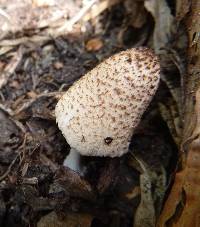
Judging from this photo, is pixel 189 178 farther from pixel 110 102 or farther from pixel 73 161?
pixel 73 161

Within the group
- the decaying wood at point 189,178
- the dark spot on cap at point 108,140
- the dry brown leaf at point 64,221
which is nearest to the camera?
the decaying wood at point 189,178

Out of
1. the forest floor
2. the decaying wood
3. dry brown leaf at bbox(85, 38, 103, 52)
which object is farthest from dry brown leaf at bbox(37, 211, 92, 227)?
dry brown leaf at bbox(85, 38, 103, 52)

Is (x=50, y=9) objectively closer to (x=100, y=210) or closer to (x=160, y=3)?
(x=160, y=3)

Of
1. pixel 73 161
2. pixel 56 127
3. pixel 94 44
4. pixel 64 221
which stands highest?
pixel 94 44

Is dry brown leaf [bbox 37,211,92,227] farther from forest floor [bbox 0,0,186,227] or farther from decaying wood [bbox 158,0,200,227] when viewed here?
decaying wood [bbox 158,0,200,227]

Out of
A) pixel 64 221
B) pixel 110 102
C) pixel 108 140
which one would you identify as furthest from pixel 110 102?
pixel 64 221

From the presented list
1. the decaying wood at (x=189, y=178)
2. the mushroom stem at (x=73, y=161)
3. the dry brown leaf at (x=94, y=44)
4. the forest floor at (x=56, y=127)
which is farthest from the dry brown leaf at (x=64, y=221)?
the dry brown leaf at (x=94, y=44)

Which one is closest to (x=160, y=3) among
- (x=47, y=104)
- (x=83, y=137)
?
(x=47, y=104)

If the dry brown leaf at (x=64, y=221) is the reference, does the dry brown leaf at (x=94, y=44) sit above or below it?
above

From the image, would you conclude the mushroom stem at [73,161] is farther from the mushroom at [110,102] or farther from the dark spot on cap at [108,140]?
the dark spot on cap at [108,140]
